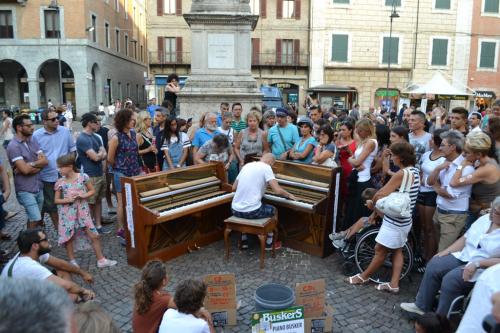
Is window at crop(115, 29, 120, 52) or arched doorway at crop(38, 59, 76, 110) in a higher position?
window at crop(115, 29, 120, 52)

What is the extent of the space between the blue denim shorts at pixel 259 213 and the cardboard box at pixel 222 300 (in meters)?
1.42

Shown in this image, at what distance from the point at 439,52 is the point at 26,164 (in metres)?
31.5

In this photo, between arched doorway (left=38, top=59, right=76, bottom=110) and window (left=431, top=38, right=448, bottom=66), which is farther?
arched doorway (left=38, top=59, right=76, bottom=110)

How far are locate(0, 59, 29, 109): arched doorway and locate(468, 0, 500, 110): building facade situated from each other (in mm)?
33652

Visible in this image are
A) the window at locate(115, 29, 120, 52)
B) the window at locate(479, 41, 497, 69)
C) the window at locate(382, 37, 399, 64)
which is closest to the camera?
the window at locate(382, 37, 399, 64)

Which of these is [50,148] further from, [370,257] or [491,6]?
[491,6]

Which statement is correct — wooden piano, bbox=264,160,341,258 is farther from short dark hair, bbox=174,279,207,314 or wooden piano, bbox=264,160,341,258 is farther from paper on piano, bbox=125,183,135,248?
short dark hair, bbox=174,279,207,314

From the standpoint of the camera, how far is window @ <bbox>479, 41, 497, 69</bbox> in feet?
100

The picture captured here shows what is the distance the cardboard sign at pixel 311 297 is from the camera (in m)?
3.65

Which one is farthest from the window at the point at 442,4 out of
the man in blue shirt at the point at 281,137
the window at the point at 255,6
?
the man in blue shirt at the point at 281,137

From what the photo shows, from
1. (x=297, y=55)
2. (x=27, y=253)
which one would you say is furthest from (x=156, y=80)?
(x=27, y=253)

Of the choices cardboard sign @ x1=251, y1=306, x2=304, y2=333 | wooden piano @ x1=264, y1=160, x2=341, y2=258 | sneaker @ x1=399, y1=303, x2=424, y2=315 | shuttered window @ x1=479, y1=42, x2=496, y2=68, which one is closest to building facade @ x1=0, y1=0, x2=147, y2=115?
wooden piano @ x1=264, y1=160, x2=341, y2=258

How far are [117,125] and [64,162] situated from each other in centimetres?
100

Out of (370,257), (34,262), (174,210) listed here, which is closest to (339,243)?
(370,257)
